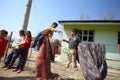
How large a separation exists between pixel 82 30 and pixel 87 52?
29.7ft

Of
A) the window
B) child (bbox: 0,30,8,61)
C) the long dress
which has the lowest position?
the long dress

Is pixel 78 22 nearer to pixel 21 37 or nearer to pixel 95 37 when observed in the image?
pixel 95 37

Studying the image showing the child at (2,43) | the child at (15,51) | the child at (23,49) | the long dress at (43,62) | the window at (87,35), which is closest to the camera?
the long dress at (43,62)

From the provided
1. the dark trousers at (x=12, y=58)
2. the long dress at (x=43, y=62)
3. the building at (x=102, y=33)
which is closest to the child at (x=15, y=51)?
the dark trousers at (x=12, y=58)

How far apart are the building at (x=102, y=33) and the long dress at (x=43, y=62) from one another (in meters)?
7.97

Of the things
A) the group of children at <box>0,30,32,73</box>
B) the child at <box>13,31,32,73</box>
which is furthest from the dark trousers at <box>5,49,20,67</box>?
the child at <box>13,31,32,73</box>

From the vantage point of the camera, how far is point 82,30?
1362cm

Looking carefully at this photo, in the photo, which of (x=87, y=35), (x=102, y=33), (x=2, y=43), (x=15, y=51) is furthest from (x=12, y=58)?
(x=102, y=33)

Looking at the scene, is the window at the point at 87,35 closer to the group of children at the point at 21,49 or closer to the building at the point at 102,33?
the building at the point at 102,33

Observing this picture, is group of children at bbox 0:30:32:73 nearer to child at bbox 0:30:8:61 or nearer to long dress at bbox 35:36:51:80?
child at bbox 0:30:8:61

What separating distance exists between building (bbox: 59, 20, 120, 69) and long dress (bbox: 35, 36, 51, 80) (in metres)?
7.97

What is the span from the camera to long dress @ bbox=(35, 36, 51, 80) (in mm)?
5324

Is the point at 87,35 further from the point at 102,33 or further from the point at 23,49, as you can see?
the point at 23,49

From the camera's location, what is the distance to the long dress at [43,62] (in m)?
5.32
